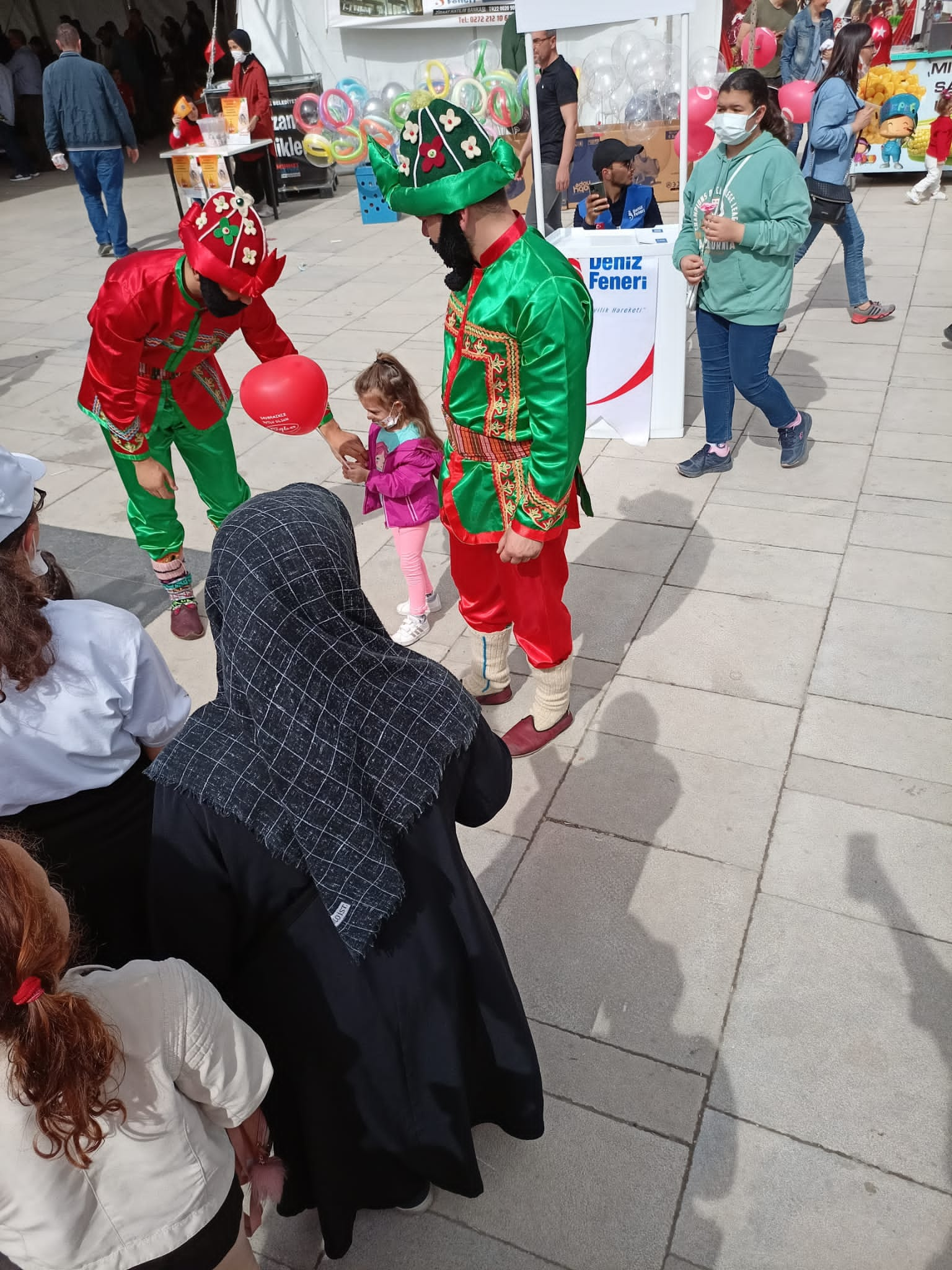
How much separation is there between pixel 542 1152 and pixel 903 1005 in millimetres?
1061

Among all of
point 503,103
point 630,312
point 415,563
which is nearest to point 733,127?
point 630,312

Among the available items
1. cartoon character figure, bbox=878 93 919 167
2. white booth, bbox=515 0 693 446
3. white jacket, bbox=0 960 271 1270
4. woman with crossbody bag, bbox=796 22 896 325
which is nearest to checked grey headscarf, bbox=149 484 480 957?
white jacket, bbox=0 960 271 1270

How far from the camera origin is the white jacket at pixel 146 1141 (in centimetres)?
130

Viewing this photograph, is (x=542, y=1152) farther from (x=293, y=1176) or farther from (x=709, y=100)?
(x=709, y=100)

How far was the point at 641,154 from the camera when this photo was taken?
1071 centimetres

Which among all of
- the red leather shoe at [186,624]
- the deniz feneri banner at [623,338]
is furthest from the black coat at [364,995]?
the deniz feneri banner at [623,338]

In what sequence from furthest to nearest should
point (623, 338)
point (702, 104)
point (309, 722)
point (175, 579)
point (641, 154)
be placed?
point (641, 154)
point (702, 104)
point (623, 338)
point (175, 579)
point (309, 722)

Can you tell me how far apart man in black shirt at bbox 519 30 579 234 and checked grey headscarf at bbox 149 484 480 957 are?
7289 mm

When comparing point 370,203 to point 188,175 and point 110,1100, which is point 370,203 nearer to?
point 188,175

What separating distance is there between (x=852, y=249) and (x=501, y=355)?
17.2 feet

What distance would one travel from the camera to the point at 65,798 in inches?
70.3

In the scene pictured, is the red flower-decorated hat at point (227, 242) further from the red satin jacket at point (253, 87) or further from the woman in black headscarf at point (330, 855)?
the red satin jacket at point (253, 87)

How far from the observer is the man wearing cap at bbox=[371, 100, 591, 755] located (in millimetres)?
2531

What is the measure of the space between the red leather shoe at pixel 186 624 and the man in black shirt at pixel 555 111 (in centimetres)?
528
